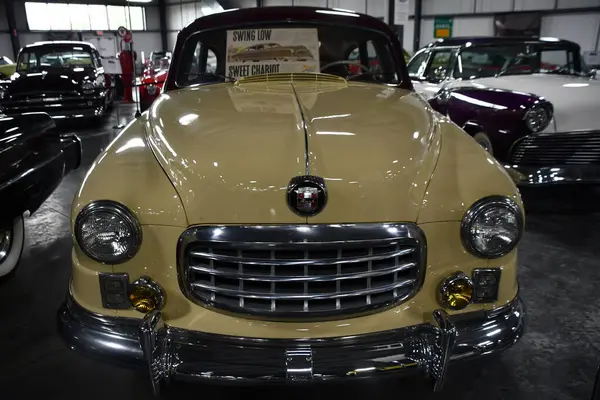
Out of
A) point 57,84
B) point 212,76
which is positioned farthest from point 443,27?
point 212,76

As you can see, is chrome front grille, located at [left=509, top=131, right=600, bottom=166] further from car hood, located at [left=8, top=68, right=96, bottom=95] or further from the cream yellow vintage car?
car hood, located at [left=8, top=68, right=96, bottom=95]

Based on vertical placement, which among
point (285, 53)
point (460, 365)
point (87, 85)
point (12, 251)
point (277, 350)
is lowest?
point (12, 251)

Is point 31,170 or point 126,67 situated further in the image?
point 126,67

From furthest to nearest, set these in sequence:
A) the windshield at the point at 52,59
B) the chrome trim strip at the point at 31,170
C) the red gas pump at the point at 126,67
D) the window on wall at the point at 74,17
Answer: the window on wall at the point at 74,17
the red gas pump at the point at 126,67
the windshield at the point at 52,59
the chrome trim strip at the point at 31,170

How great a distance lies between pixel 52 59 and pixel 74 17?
18.8 metres

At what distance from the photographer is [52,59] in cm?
978

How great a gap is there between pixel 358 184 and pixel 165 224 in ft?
2.26

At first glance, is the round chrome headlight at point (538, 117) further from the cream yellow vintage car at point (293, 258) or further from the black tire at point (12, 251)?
the black tire at point (12, 251)

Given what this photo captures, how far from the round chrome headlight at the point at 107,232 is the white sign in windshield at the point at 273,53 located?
1.55 metres

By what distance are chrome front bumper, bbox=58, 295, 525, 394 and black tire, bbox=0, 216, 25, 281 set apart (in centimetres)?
192

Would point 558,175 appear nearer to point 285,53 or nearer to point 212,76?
point 285,53

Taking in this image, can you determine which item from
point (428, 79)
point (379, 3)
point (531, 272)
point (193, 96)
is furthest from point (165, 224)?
point (379, 3)

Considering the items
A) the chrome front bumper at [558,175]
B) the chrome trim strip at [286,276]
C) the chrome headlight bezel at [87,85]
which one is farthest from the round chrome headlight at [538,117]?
the chrome headlight bezel at [87,85]

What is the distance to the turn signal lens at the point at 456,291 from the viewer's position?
1.81m
